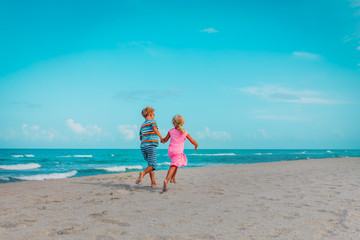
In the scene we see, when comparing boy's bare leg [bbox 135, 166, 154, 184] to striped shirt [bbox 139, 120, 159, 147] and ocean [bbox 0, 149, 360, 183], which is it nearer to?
striped shirt [bbox 139, 120, 159, 147]

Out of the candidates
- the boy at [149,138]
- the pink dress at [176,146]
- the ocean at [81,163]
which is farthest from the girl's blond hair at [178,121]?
the ocean at [81,163]

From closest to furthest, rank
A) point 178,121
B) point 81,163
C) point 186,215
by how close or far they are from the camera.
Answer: point 186,215, point 178,121, point 81,163

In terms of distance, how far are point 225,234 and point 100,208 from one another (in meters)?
2.19

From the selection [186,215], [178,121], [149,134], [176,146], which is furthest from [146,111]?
[186,215]

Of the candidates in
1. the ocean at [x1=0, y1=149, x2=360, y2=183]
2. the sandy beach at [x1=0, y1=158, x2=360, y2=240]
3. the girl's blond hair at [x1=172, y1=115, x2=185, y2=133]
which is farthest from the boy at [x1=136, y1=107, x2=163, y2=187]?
the ocean at [x1=0, y1=149, x2=360, y2=183]

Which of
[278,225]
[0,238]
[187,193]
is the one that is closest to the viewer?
[0,238]

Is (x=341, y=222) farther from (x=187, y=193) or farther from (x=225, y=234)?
(x=187, y=193)

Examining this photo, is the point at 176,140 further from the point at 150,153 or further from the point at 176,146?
the point at 150,153

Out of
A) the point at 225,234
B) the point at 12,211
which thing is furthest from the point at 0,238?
the point at 225,234

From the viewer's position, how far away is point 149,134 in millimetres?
6320

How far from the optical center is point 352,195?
5.09 meters

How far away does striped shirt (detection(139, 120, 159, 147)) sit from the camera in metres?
6.28

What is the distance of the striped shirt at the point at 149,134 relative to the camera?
628 centimetres

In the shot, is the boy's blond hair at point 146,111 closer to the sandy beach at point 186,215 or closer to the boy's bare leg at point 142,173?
the boy's bare leg at point 142,173
